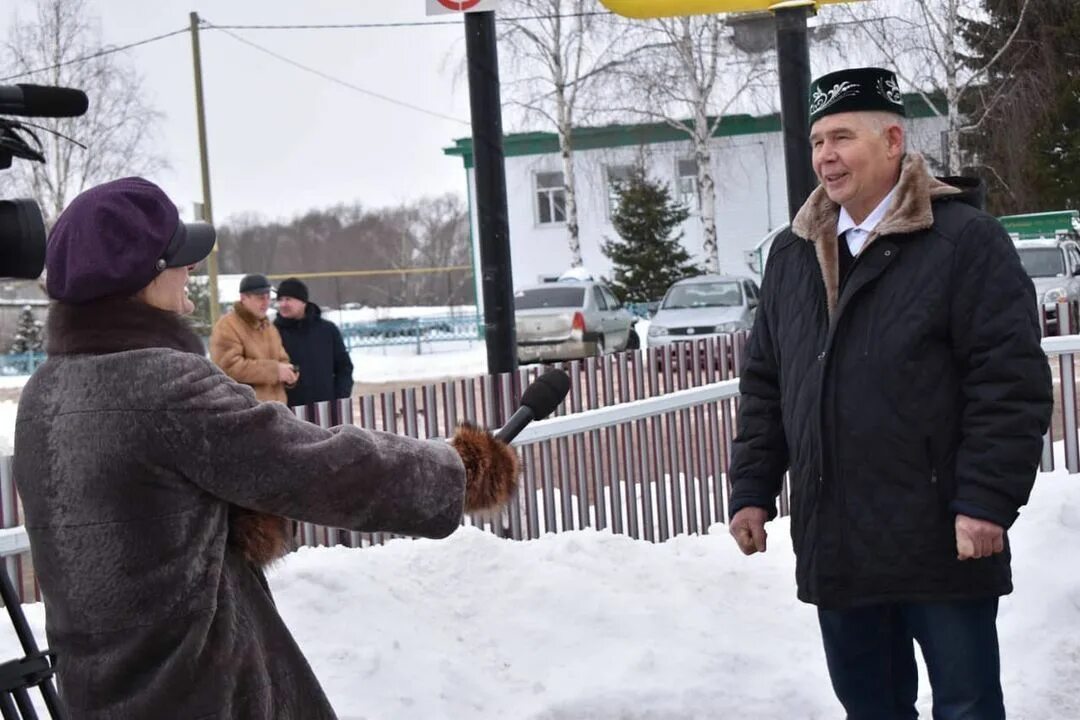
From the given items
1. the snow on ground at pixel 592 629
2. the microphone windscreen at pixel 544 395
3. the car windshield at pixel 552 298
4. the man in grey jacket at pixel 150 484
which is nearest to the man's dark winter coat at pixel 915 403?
the microphone windscreen at pixel 544 395

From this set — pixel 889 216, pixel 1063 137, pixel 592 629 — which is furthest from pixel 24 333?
pixel 889 216

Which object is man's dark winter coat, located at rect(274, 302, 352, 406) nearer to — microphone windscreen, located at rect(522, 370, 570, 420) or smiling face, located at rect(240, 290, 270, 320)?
smiling face, located at rect(240, 290, 270, 320)

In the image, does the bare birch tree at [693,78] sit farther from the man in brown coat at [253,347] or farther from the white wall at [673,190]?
the man in brown coat at [253,347]

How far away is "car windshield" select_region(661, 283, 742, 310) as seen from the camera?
2367cm

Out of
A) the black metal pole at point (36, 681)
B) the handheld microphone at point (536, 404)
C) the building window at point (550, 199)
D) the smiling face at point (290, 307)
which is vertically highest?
the building window at point (550, 199)

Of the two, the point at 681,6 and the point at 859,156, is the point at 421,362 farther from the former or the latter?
the point at 859,156

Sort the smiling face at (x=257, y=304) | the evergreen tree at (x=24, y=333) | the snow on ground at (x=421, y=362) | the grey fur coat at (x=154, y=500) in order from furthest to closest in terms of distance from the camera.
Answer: the evergreen tree at (x=24, y=333) < the snow on ground at (x=421, y=362) < the smiling face at (x=257, y=304) < the grey fur coat at (x=154, y=500)

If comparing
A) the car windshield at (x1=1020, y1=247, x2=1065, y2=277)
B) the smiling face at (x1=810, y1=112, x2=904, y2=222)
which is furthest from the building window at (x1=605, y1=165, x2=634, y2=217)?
the smiling face at (x1=810, y1=112, x2=904, y2=222)

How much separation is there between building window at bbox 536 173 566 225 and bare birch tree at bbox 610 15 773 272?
4.96m

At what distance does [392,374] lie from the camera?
27141mm

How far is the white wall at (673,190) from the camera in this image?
39156 mm

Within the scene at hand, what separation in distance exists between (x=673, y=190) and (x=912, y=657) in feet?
121

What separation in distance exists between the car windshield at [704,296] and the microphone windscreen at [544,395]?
21.0 metres

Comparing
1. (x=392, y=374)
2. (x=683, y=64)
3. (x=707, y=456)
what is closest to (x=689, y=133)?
(x=683, y=64)
